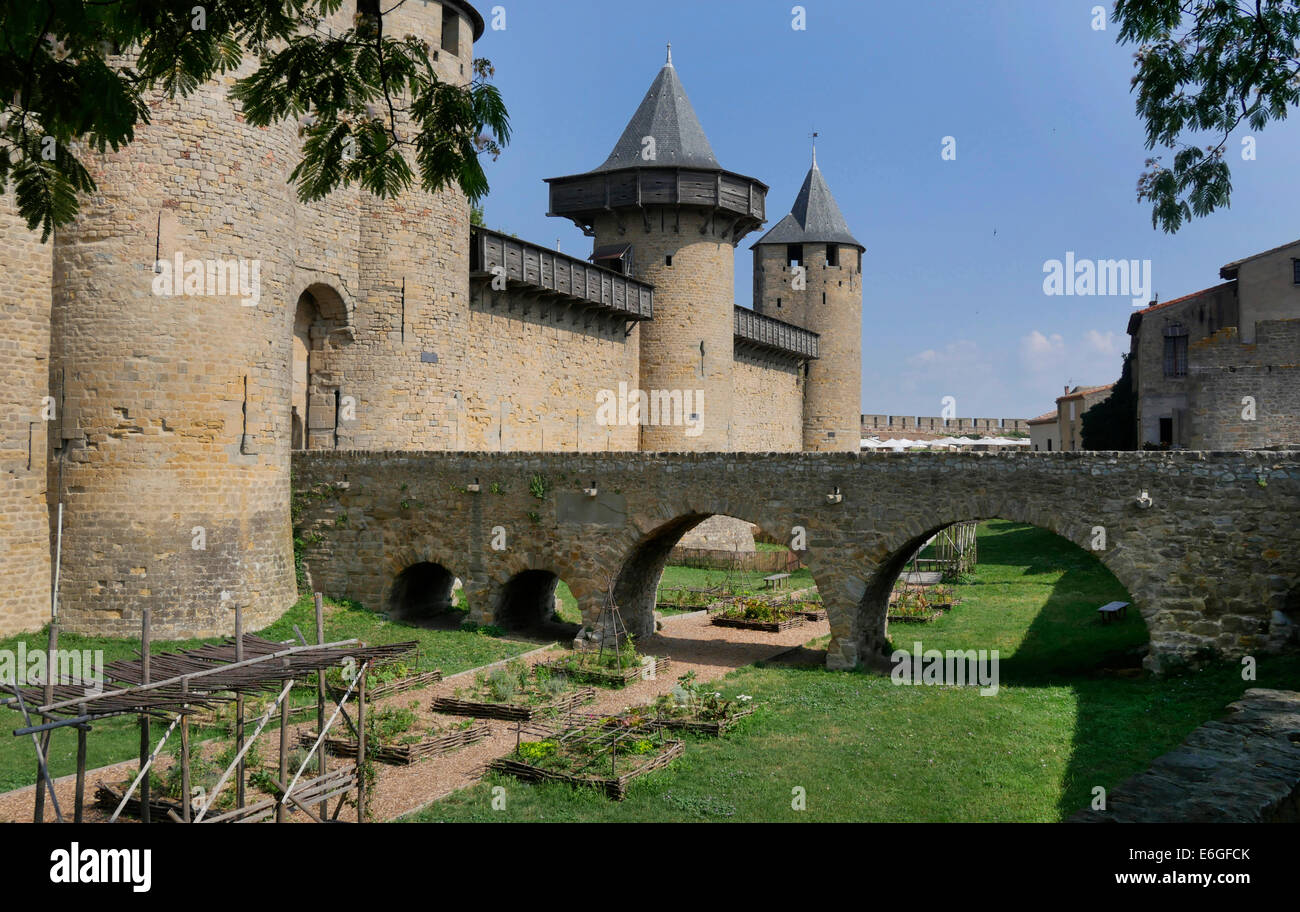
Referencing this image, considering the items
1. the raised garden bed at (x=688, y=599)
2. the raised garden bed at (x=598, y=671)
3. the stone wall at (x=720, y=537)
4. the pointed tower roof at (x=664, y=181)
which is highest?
the pointed tower roof at (x=664, y=181)

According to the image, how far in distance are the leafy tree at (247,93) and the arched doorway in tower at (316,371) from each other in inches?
638

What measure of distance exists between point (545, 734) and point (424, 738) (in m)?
1.50

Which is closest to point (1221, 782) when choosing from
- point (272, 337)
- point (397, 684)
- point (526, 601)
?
point (397, 684)

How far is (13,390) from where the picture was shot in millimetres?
16188

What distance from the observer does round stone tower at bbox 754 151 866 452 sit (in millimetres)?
39969

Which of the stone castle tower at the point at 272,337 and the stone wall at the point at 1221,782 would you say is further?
the stone castle tower at the point at 272,337

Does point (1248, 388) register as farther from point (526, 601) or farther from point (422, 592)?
point (422, 592)

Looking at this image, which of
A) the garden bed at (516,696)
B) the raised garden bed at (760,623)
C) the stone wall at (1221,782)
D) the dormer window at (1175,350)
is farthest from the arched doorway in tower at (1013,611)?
the stone wall at (1221,782)

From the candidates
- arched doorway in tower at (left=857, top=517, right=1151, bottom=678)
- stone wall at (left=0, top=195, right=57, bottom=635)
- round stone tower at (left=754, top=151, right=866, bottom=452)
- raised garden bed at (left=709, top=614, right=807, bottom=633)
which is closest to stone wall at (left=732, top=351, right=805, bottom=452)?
round stone tower at (left=754, top=151, right=866, bottom=452)

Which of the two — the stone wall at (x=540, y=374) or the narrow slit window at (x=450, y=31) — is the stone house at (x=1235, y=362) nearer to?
the stone wall at (x=540, y=374)

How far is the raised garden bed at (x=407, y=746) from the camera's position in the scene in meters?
11.4

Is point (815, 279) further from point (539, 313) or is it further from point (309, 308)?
point (309, 308)

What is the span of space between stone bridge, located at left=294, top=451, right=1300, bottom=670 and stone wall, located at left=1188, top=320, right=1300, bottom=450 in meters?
16.5

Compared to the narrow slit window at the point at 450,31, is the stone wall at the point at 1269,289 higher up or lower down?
lower down
